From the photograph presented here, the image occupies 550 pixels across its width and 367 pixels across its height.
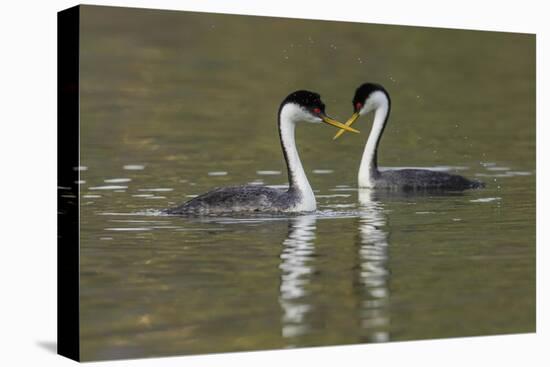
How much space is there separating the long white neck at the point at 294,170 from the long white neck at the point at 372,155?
2.49 ft

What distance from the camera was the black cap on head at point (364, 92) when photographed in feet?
40.1

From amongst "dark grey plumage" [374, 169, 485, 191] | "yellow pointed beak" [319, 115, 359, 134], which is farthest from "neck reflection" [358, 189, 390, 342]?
"dark grey plumage" [374, 169, 485, 191]

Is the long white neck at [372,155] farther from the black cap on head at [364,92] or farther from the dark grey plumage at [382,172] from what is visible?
the black cap on head at [364,92]

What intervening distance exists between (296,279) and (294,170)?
1886 mm

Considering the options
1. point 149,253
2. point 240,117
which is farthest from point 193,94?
point 149,253

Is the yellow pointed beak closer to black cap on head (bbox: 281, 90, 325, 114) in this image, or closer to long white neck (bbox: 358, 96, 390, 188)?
black cap on head (bbox: 281, 90, 325, 114)

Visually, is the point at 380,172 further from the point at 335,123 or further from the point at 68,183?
the point at 68,183

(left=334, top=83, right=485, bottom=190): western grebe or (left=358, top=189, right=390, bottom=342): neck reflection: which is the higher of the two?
(left=334, top=83, right=485, bottom=190): western grebe

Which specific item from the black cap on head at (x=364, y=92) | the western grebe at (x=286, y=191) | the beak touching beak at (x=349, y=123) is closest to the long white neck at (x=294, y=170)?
the western grebe at (x=286, y=191)

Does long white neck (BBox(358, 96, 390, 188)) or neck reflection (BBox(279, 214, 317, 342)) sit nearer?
neck reflection (BBox(279, 214, 317, 342))

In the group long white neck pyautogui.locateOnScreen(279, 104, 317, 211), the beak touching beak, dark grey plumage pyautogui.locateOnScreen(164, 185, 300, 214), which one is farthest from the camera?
the beak touching beak

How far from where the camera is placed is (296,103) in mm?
12148

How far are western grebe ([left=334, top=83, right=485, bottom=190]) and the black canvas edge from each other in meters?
2.84

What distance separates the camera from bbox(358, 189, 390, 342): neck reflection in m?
10.7
